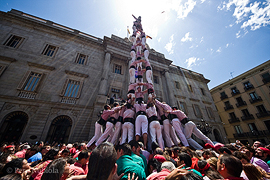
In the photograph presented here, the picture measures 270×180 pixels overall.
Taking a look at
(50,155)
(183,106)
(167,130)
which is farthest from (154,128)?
(183,106)

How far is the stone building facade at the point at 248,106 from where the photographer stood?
62.6 feet

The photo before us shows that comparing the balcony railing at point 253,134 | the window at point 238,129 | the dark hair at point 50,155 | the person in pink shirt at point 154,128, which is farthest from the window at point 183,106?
the dark hair at point 50,155

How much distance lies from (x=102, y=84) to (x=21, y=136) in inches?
310

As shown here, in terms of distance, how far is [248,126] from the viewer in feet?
67.3

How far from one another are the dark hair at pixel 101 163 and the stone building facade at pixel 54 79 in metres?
9.84

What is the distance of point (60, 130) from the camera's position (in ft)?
32.3

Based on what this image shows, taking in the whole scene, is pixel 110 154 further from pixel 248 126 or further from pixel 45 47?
pixel 248 126

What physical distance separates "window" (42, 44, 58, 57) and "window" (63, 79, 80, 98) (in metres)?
4.23

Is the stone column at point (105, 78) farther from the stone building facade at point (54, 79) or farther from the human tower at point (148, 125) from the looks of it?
the human tower at point (148, 125)

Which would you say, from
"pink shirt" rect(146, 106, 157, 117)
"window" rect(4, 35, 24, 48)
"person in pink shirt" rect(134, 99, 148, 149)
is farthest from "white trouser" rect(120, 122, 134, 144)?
"window" rect(4, 35, 24, 48)

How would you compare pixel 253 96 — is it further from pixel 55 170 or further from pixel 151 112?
pixel 55 170

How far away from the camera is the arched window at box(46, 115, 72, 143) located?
943 centimetres

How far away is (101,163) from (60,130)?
1137 centimetres

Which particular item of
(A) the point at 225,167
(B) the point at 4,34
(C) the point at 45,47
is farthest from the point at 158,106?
(B) the point at 4,34
